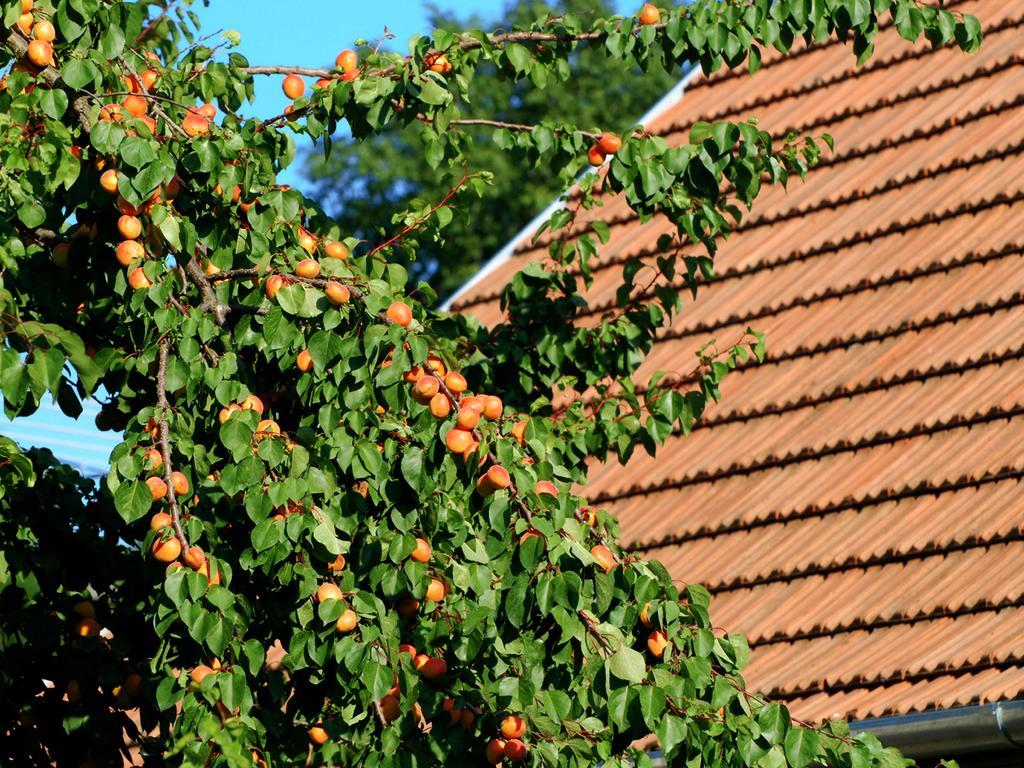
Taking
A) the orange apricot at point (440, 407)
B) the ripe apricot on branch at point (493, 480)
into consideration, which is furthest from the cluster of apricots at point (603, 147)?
the ripe apricot on branch at point (493, 480)

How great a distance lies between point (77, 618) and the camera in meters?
3.32

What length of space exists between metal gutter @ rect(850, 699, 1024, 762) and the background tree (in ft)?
62.2

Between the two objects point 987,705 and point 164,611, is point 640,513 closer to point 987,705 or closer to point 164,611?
Result: point 987,705

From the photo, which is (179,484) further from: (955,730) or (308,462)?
(955,730)

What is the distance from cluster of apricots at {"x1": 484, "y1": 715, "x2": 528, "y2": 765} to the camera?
2.75m

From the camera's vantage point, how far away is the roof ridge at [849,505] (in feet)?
14.1

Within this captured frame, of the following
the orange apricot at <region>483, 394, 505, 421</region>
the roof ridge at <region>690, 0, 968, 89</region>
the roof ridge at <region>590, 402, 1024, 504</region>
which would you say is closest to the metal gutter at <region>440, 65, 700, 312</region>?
the roof ridge at <region>690, 0, 968, 89</region>

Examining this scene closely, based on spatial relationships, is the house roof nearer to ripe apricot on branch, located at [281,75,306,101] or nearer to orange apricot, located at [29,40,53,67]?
ripe apricot on branch, located at [281,75,306,101]

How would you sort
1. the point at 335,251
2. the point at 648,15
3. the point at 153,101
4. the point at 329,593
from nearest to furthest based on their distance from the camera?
the point at 329,593 < the point at 153,101 < the point at 335,251 < the point at 648,15

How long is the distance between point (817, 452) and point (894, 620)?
2.66 feet

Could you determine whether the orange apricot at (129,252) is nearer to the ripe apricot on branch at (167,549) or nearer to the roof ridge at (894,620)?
the ripe apricot on branch at (167,549)

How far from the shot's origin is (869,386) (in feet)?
16.0

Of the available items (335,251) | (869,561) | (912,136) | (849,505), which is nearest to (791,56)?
(912,136)

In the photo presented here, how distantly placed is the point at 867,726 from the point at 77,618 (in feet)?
6.33
